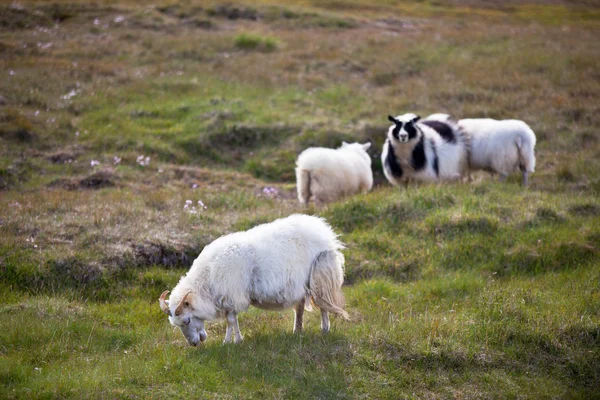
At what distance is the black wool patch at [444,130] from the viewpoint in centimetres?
1470

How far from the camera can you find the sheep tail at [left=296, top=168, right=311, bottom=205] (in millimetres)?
13617

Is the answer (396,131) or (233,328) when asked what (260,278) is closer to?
(233,328)

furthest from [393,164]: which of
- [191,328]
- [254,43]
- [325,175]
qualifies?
[254,43]

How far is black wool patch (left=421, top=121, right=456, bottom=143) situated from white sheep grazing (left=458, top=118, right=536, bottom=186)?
468 mm

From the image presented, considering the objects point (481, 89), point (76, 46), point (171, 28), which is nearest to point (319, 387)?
point (481, 89)

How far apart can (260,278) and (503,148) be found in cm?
880

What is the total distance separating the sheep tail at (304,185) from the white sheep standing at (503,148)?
4256 mm

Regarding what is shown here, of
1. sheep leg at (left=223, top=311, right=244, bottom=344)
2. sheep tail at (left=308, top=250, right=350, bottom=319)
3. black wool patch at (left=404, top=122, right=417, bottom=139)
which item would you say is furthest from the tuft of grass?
sheep leg at (left=223, top=311, right=244, bottom=344)

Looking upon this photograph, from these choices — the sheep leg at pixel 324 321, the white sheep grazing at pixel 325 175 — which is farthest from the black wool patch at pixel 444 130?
the sheep leg at pixel 324 321

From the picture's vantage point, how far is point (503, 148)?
14.4 m

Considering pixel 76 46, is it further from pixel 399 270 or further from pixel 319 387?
pixel 319 387

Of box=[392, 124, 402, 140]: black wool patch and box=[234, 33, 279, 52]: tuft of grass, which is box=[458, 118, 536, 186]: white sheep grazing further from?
box=[234, 33, 279, 52]: tuft of grass

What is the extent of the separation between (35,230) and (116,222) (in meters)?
1.37

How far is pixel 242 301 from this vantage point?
7.71 m
